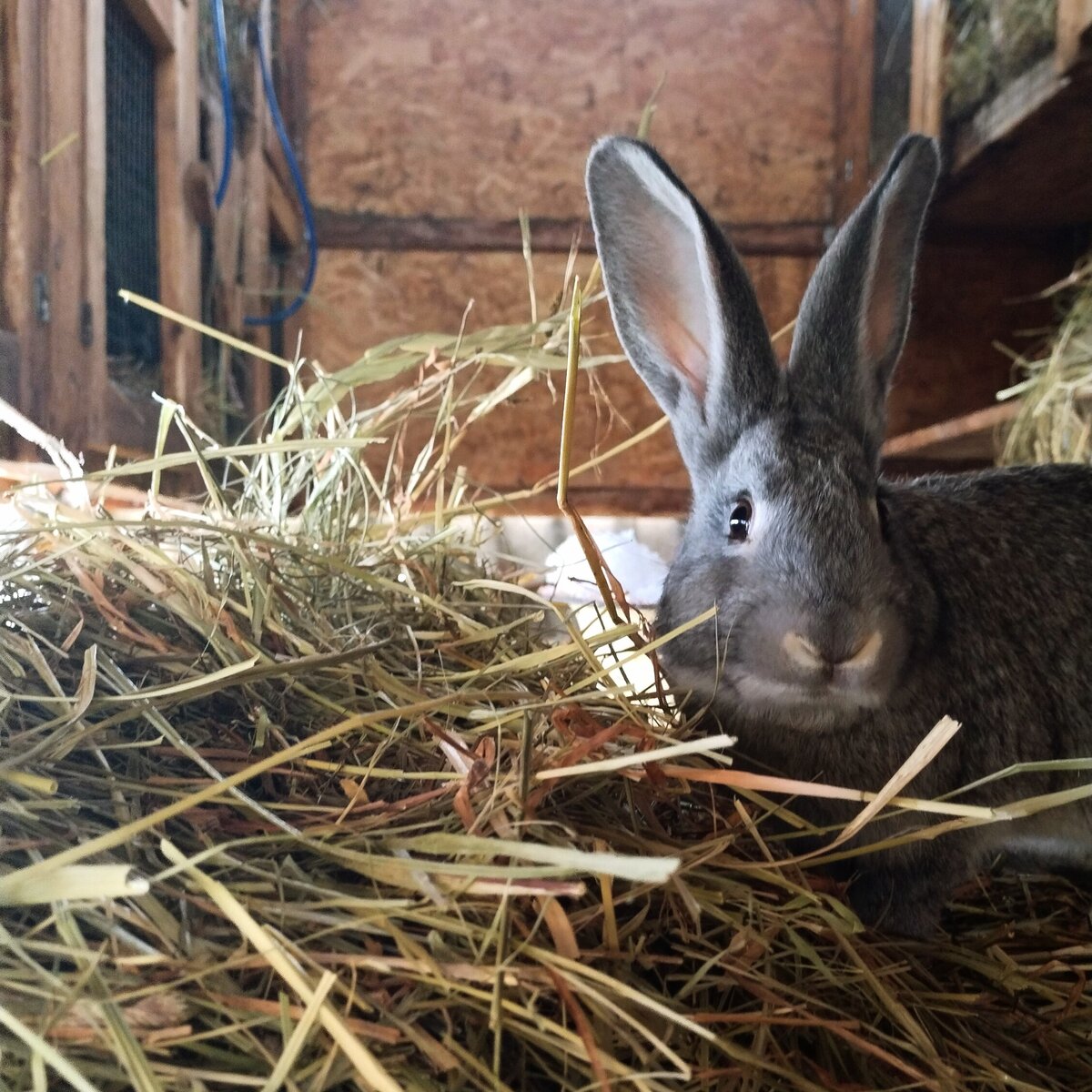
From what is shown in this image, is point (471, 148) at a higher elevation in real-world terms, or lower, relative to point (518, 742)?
higher

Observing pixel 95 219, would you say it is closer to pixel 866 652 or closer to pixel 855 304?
pixel 855 304

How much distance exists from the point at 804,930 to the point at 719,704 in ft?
1.45

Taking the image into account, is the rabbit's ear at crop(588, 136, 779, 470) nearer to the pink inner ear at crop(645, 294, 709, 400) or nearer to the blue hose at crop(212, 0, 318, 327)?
the pink inner ear at crop(645, 294, 709, 400)

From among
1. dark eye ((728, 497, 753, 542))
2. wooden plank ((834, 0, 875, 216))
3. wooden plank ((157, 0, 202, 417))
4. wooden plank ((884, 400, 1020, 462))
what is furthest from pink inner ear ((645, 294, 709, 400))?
wooden plank ((834, 0, 875, 216))

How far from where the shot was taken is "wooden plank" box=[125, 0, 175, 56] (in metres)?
3.31

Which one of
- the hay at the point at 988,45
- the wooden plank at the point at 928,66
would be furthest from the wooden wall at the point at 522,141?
the hay at the point at 988,45

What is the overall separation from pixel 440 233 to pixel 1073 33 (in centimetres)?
384

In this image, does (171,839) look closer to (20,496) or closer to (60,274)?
(20,496)

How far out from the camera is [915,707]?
181 centimetres

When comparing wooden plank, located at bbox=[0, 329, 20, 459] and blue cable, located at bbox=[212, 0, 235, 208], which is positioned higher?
blue cable, located at bbox=[212, 0, 235, 208]

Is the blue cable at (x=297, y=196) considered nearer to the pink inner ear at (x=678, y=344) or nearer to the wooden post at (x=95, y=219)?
the wooden post at (x=95, y=219)

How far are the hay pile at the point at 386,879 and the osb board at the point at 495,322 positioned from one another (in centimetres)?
422

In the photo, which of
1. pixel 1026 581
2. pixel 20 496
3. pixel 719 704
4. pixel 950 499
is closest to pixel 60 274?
pixel 20 496

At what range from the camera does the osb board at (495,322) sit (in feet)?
20.0
